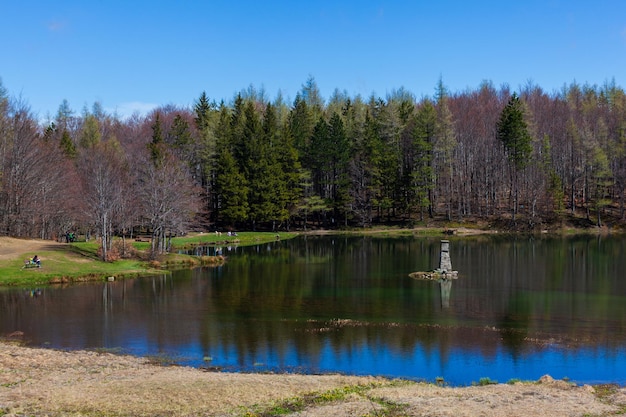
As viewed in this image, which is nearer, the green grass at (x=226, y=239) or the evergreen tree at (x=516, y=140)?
the green grass at (x=226, y=239)

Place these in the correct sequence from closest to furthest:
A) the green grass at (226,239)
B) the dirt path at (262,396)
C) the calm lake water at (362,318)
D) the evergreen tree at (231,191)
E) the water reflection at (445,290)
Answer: the dirt path at (262,396) < the calm lake water at (362,318) < the water reflection at (445,290) < the green grass at (226,239) < the evergreen tree at (231,191)

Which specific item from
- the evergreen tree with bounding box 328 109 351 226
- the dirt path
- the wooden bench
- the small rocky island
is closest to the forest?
the evergreen tree with bounding box 328 109 351 226

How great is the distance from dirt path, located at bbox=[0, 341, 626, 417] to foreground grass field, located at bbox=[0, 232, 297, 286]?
2739 cm

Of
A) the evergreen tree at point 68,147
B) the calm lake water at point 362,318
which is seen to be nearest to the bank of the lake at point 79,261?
the calm lake water at point 362,318

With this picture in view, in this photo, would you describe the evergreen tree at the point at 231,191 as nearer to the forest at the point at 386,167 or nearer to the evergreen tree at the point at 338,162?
the forest at the point at 386,167

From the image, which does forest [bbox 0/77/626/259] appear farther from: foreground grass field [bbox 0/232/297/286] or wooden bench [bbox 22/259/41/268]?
wooden bench [bbox 22/259/41/268]

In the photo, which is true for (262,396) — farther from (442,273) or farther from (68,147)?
(68,147)

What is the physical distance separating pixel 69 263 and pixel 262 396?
4067 centimetres

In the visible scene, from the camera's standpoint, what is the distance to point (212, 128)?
119 m

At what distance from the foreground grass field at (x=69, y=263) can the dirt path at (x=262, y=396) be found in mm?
27393

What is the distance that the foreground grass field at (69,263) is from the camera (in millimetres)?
50441

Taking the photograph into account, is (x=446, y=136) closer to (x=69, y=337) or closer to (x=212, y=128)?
(x=212, y=128)

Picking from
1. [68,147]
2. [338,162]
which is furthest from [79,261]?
[338,162]

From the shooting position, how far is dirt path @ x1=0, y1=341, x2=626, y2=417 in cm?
1805
